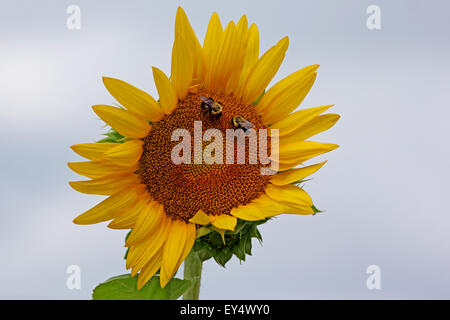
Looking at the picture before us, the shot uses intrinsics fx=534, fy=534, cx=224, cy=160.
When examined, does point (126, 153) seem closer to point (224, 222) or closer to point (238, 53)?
point (224, 222)

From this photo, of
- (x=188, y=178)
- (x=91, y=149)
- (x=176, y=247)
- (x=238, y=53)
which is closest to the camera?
(x=91, y=149)

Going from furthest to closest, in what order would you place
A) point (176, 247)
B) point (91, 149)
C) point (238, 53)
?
point (238, 53), point (176, 247), point (91, 149)

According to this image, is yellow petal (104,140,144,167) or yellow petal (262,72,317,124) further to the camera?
yellow petal (262,72,317,124)

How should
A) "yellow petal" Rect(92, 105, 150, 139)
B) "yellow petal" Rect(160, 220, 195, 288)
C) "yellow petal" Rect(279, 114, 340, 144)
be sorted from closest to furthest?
"yellow petal" Rect(92, 105, 150, 139), "yellow petal" Rect(160, 220, 195, 288), "yellow petal" Rect(279, 114, 340, 144)

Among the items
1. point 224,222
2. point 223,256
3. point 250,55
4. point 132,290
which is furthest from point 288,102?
point 132,290

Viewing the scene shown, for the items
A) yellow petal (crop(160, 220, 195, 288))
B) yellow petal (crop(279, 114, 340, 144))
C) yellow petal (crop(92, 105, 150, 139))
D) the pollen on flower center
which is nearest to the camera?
yellow petal (crop(92, 105, 150, 139))

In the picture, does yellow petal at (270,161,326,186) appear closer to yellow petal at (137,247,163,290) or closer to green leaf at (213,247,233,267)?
green leaf at (213,247,233,267)

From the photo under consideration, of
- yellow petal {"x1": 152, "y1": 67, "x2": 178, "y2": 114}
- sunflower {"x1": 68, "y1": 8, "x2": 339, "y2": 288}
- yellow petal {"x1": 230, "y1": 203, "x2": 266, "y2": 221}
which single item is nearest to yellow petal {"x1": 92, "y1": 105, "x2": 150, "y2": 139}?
sunflower {"x1": 68, "y1": 8, "x2": 339, "y2": 288}
